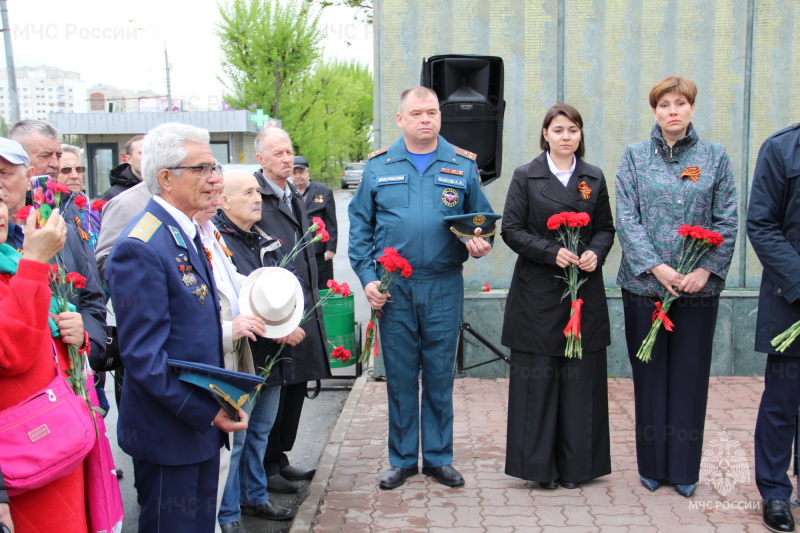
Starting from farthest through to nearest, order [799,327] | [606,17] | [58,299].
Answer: [606,17], [799,327], [58,299]

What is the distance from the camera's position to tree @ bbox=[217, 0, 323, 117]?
3030 centimetres

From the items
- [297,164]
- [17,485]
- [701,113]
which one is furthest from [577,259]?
[297,164]

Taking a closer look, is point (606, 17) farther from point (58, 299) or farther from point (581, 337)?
point (58, 299)

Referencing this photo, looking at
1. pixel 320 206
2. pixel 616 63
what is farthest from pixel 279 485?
pixel 616 63

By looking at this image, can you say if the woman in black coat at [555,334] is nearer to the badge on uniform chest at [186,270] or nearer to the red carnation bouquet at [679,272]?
the red carnation bouquet at [679,272]

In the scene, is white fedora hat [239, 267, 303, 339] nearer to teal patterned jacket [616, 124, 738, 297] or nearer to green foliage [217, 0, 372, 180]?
teal patterned jacket [616, 124, 738, 297]

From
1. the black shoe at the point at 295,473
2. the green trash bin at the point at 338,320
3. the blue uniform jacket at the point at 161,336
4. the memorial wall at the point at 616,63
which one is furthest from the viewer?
the memorial wall at the point at 616,63

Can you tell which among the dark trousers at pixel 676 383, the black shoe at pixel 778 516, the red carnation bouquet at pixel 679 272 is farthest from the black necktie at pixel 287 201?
the black shoe at pixel 778 516

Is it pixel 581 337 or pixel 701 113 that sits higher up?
pixel 701 113

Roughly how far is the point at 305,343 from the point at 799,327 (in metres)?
2.58

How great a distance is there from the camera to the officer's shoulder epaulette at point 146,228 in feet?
8.96

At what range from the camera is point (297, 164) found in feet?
30.2

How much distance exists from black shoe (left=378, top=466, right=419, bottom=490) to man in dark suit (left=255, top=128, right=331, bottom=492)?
0.58 meters

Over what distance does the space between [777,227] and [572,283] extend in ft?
3.51
